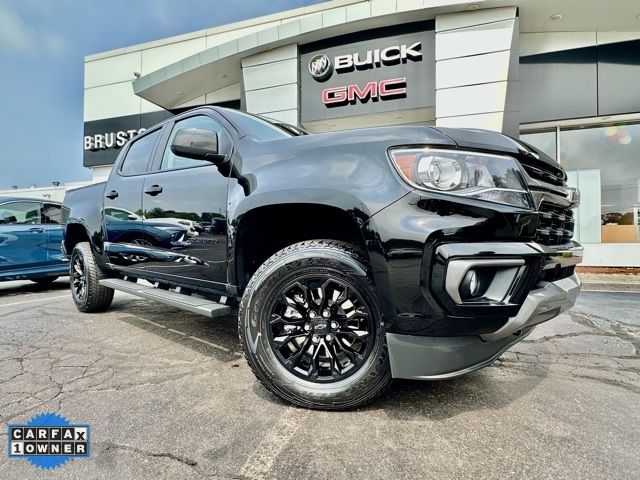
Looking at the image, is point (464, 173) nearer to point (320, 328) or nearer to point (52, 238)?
point (320, 328)

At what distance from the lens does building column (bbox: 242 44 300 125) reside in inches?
384

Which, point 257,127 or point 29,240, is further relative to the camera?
point 29,240

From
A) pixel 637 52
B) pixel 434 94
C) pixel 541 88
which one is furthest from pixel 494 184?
pixel 637 52

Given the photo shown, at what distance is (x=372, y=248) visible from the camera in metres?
1.71

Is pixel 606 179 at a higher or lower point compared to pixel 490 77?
lower

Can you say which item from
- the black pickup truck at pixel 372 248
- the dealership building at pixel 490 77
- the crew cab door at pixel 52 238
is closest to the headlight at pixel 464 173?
the black pickup truck at pixel 372 248

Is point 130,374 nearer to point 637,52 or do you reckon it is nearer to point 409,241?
point 409,241

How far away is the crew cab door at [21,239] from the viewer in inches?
236

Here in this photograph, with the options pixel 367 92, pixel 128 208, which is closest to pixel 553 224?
pixel 128 208

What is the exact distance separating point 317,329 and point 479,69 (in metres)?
8.19

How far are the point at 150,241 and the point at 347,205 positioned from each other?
2.07m

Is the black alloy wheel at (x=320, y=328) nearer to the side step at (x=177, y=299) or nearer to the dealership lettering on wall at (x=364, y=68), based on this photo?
the side step at (x=177, y=299)

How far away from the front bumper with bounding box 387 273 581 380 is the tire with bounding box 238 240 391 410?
11 centimetres

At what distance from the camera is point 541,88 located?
28.5 ft
